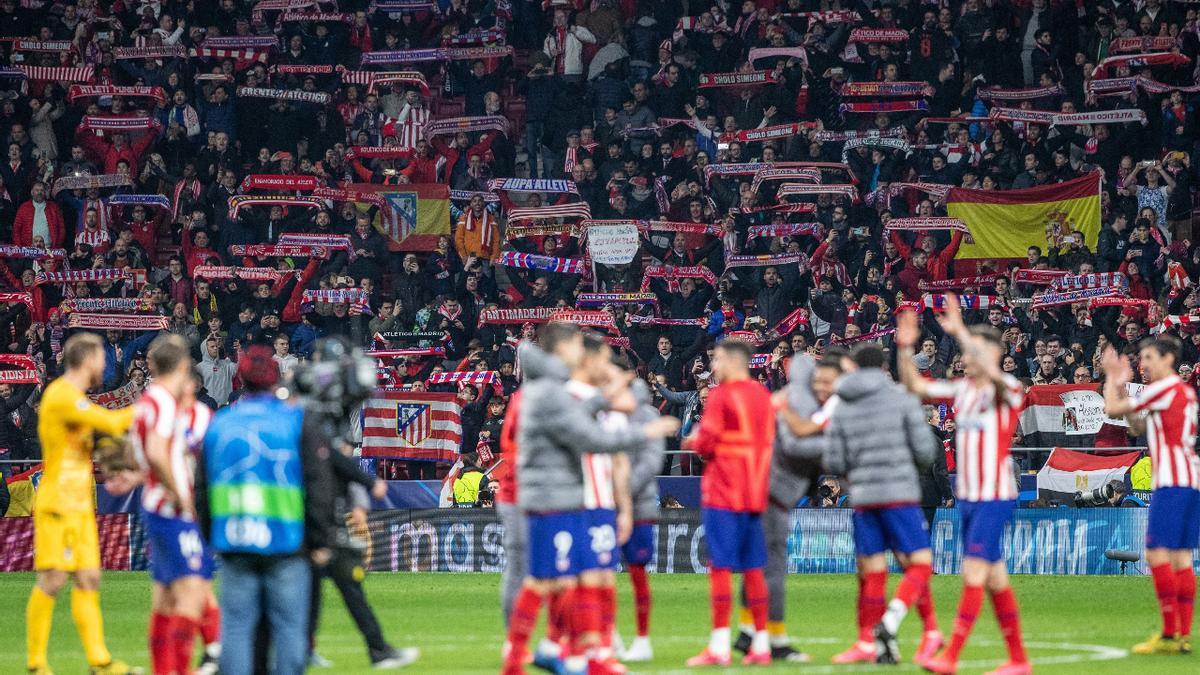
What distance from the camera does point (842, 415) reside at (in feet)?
40.5

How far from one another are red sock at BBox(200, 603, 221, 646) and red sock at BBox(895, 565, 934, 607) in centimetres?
460

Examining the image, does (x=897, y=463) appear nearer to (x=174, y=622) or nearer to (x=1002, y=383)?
(x=1002, y=383)

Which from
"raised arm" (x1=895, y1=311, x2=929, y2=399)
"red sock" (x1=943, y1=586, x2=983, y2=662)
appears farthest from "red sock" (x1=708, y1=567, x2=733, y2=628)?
"raised arm" (x1=895, y1=311, x2=929, y2=399)

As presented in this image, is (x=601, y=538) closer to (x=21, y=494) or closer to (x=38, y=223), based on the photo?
(x=21, y=494)

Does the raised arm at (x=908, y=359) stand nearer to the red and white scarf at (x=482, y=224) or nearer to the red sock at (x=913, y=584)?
the red sock at (x=913, y=584)

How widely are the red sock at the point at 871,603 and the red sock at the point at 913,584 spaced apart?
0.18m

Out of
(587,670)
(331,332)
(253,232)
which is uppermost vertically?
→ (253,232)

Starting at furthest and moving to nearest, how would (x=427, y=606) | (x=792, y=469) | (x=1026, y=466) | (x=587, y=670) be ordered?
(x=1026, y=466)
(x=427, y=606)
(x=792, y=469)
(x=587, y=670)

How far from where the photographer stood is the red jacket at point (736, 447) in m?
12.2

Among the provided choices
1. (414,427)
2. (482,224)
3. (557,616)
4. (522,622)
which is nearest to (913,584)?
(557,616)

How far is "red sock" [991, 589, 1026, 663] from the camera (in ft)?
37.2

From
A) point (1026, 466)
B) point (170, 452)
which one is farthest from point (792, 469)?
point (1026, 466)

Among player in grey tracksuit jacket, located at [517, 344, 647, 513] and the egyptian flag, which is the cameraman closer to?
player in grey tracksuit jacket, located at [517, 344, 647, 513]

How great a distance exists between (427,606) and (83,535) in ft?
20.7
